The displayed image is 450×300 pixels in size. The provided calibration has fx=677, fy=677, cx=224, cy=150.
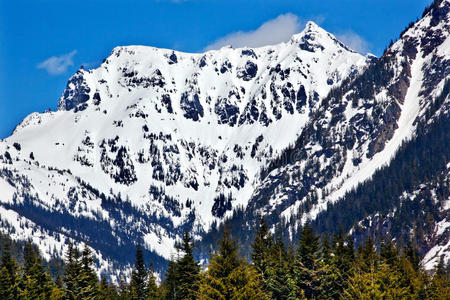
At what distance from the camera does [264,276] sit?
63.6 metres

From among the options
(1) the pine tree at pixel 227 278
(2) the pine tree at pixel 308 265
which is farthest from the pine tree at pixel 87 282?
(1) the pine tree at pixel 227 278

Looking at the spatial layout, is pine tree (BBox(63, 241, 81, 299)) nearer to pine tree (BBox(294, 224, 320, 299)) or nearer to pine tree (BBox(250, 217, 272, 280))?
pine tree (BBox(250, 217, 272, 280))

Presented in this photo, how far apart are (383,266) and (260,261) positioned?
14723 mm

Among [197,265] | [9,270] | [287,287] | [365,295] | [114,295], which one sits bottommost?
[365,295]

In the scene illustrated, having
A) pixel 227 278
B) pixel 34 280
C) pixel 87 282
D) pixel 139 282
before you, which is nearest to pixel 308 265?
pixel 227 278

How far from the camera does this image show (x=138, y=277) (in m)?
90.0

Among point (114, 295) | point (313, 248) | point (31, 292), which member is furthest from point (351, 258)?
point (114, 295)

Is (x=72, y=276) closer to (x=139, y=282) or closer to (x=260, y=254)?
(x=139, y=282)

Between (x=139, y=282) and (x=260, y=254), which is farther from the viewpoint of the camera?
(x=139, y=282)

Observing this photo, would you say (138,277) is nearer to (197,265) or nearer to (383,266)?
(197,265)

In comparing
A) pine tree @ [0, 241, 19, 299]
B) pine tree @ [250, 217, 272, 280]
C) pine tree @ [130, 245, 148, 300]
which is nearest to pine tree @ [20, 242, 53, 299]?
pine tree @ [0, 241, 19, 299]

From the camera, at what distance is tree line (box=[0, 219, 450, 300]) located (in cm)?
4734

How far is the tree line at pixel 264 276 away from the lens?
1864 inches

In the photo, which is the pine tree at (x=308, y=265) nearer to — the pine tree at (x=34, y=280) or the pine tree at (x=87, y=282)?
the pine tree at (x=87, y=282)
